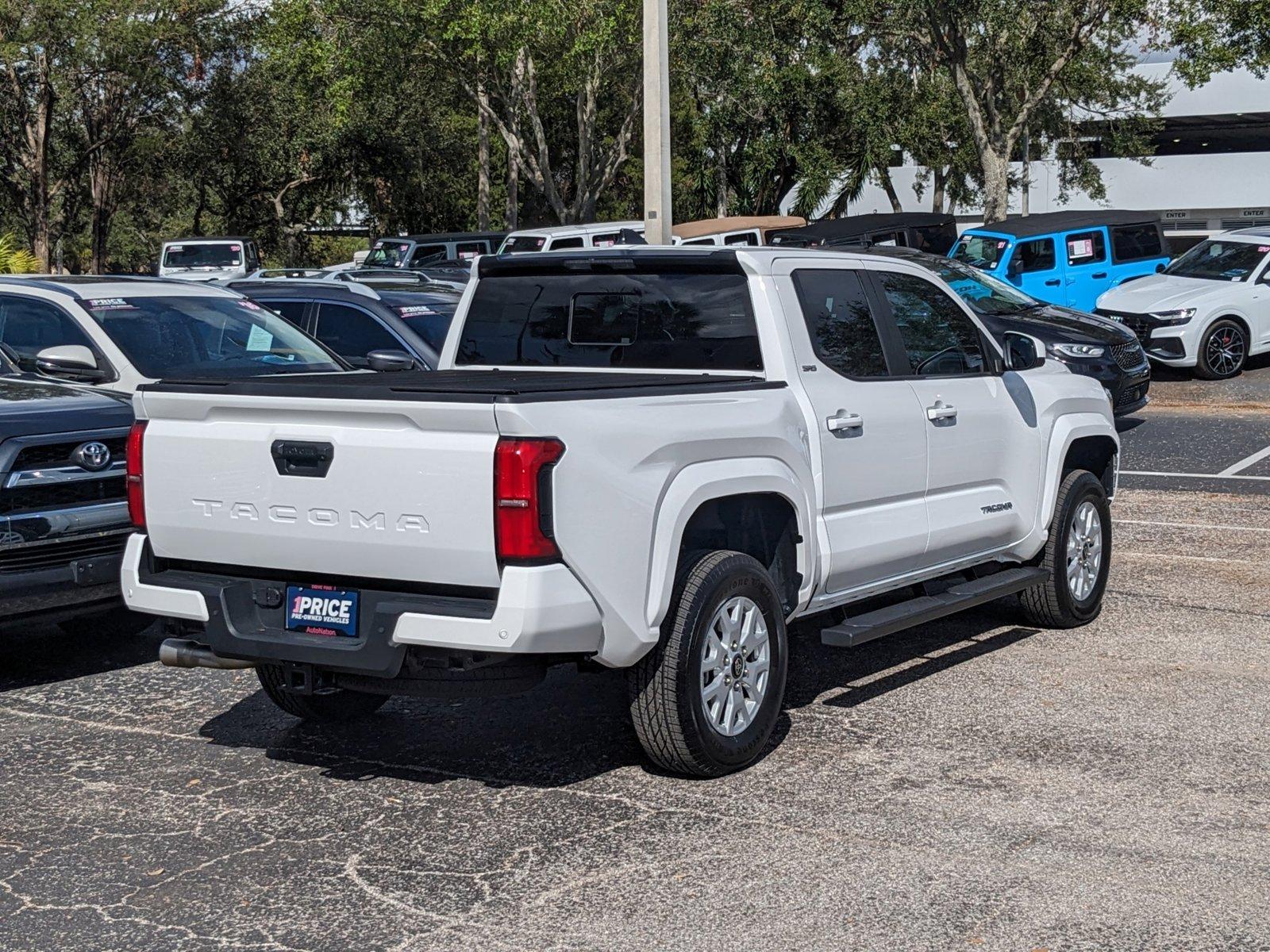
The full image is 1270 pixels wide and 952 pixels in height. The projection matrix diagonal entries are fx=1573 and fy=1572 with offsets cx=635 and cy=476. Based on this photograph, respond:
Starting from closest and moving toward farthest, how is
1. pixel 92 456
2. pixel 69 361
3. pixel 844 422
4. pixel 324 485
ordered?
pixel 324 485
pixel 844 422
pixel 92 456
pixel 69 361

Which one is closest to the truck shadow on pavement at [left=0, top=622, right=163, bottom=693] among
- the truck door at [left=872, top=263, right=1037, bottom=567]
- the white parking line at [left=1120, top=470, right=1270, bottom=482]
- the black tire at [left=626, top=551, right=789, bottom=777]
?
the black tire at [left=626, top=551, right=789, bottom=777]

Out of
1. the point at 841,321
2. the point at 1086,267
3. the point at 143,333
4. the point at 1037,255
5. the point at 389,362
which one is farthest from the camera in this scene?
the point at 1086,267

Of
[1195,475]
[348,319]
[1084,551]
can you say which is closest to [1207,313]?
[1195,475]

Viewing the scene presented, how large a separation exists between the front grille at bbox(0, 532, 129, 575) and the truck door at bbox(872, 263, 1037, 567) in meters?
3.49

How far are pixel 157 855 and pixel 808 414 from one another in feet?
9.26

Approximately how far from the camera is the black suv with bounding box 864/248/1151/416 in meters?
14.4

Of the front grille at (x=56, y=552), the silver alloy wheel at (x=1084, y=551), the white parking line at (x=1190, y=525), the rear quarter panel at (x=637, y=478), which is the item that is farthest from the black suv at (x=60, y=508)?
the white parking line at (x=1190, y=525)

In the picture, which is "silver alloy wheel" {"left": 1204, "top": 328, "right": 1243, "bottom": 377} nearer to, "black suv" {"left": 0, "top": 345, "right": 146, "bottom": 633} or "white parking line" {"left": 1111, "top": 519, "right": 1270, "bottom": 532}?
"white parking line" {"left": 1111, "top": 519, "right": 1270, "bottom": 532}

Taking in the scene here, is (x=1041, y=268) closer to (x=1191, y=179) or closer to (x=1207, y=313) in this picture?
(x=1207, y=313)

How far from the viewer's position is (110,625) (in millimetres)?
8477

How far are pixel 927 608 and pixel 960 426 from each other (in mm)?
892

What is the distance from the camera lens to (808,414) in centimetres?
606

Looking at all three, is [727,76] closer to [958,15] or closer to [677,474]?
[958,15]

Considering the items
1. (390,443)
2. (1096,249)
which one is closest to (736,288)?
(390,443)
